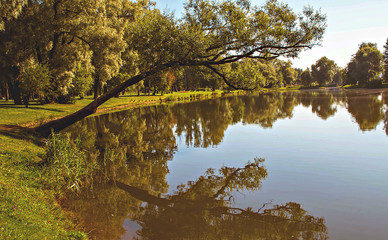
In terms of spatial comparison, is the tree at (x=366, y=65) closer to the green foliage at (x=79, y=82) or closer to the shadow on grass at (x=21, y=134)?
the green foliage at (x=79, y=82)

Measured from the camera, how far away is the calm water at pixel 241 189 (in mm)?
7676

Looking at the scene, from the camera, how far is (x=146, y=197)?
32.3 ft

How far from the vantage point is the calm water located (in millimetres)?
7676

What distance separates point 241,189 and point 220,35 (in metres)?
9.70

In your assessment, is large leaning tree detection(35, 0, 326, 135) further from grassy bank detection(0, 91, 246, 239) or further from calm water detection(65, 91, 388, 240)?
grassy bank detection(0, 91, 246, 239)

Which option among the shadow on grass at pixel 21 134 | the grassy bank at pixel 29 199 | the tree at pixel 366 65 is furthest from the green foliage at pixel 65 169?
the tree at pixel 366 65

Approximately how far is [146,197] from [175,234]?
2.76 metres

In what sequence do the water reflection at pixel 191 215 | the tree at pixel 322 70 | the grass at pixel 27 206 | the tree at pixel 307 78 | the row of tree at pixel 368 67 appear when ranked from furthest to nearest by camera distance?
the tree at pixel 307 78 → the tree at pixel 322 70 → the row of tree at pixel 368 67 → the water reflection at pixel 191 215 → the grass at pixel 27 206

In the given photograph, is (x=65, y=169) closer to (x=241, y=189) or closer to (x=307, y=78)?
(x=241, y=189)

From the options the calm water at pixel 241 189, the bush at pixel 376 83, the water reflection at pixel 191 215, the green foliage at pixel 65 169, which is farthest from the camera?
the bush at pixel 376 83

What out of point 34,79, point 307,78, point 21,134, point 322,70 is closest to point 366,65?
point 322,70

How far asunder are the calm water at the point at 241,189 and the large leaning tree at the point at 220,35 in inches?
198

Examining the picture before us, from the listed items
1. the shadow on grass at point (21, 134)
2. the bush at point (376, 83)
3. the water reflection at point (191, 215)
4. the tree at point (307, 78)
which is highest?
the tree at point (307, 78)

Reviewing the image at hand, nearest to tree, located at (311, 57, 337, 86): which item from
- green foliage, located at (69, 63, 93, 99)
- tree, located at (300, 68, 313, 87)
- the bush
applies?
tree, located at (300, 68, 313, 87)
